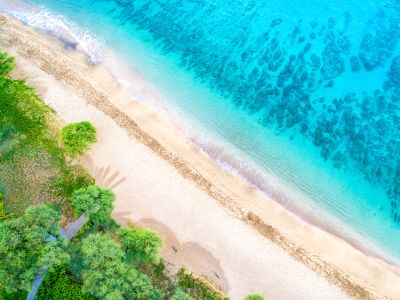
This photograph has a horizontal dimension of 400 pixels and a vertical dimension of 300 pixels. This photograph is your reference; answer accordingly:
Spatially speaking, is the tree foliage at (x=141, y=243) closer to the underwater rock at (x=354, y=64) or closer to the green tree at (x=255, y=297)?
the green tree at (x=255, y=297)

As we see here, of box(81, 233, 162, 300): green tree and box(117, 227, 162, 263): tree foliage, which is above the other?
box(117, 227, 162, 263): tree foliage

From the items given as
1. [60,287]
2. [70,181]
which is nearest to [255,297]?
[60,287]

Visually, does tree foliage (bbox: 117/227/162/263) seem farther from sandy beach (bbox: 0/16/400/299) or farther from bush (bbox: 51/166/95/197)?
bush (bbox: 51/166/95/197)

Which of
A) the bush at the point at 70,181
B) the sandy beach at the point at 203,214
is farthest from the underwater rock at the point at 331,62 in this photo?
the bush at the point at 70,181

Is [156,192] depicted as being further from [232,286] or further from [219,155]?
[232,286]

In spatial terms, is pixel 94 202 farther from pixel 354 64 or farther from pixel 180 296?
pixel 354 64

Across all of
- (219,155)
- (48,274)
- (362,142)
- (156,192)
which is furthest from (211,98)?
(48,274)

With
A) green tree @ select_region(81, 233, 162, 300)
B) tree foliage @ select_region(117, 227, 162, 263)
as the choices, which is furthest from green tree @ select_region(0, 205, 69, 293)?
tree foliage @ select_region(117, 227, 162, 263)
